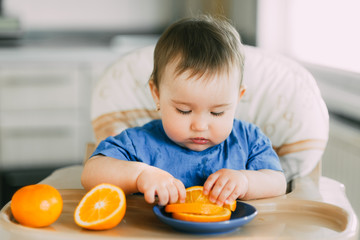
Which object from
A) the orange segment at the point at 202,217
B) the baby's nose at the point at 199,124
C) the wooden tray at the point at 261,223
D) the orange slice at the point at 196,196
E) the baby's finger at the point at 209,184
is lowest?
the wooden tray at the point at 261,223

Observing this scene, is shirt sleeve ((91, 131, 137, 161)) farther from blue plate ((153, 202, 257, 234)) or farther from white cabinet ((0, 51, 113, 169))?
white cabinet ((0, 51, 113, 169))

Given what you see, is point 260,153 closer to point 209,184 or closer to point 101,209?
point 209,184

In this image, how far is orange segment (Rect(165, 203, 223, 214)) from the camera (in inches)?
35.9

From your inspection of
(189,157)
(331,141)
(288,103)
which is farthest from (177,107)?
(331,141)

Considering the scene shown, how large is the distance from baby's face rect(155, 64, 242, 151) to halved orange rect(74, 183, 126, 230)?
0.25m

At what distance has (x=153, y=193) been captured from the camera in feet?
3.24

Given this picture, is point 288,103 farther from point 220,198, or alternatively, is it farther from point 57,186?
point 57,186

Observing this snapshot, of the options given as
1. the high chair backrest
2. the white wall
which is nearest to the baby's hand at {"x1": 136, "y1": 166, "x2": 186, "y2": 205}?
the high chair backrest

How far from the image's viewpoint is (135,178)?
105cm

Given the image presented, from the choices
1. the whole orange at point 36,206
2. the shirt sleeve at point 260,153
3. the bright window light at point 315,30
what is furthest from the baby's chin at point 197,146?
the bright window light at point 315,30

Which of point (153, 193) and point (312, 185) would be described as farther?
point (312, 185)

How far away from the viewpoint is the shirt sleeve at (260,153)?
1212 mm

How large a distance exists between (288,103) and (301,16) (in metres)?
1.54

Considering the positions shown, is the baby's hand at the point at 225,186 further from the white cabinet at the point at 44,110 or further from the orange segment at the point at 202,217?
the white cabinet at the point at 44,110
